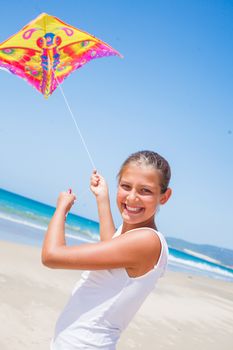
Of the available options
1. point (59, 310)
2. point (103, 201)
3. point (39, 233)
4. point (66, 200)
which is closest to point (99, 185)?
point (103, 201)

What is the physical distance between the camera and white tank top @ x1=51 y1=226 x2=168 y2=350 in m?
1.73

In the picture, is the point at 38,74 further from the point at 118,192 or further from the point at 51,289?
the point at 51,289

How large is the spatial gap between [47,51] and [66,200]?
1580mm

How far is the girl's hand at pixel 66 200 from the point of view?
74.3 inches

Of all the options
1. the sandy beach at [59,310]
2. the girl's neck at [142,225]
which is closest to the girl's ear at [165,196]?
the girl's neck at [142,225]

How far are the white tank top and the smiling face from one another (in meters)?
0.12

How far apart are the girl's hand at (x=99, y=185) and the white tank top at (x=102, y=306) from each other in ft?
1.75

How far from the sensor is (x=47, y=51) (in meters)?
3.09

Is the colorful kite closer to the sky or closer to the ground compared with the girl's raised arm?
closer to the sky

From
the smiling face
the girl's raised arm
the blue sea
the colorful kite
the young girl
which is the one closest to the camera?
the young girl

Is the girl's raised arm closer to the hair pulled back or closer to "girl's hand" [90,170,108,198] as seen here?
"girl's hand" [90,170,108,198]

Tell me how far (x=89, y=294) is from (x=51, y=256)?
0.88 ft

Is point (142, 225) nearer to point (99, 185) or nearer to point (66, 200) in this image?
point (66, 200)

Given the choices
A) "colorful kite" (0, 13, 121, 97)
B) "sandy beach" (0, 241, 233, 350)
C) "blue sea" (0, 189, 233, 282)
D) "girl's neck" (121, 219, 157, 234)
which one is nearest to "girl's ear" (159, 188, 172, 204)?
"girl's neck" (121, 219, 157, 234)
